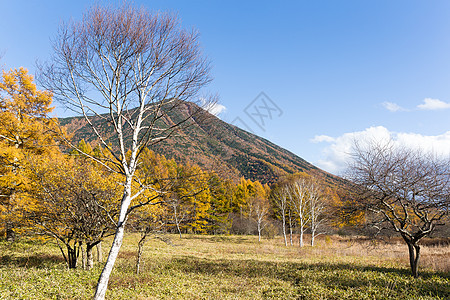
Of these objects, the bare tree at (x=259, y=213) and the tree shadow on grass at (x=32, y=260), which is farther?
the bare tree at (x=259, y=213)

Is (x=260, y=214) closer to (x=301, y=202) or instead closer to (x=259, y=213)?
(x=259, y=213)

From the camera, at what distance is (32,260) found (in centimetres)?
1128

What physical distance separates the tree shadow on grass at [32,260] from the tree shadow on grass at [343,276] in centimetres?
594

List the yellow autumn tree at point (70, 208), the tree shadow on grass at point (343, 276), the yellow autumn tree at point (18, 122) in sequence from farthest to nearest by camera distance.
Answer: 1. the yellow autumn tree at point (18, 122)
2. the yellow autumn tree at point (70, 208)
3. the tree shadow on grass at point (343, 276)

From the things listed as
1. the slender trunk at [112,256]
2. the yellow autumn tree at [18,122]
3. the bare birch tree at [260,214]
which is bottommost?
the bare birch tree at [260,214]

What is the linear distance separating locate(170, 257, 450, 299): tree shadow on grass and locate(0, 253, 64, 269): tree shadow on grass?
5935 mm

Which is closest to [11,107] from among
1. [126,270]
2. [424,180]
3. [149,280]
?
[126,270]

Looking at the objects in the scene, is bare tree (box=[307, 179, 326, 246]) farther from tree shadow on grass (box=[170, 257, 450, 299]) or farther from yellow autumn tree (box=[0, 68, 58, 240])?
yellow autumn tree (box=[0, 68, 58, 240])

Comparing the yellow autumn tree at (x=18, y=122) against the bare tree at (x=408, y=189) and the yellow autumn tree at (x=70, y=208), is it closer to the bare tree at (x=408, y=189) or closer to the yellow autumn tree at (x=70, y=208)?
the yellow autumn tree at (x=70, y=208)

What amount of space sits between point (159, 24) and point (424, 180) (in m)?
11.5

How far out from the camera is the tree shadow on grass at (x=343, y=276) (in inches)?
303

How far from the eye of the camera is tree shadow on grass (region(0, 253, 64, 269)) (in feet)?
33.8

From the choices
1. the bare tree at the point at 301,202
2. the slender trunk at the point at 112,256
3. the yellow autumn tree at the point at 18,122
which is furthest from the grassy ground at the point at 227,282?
the bare tree at the point at 301,202

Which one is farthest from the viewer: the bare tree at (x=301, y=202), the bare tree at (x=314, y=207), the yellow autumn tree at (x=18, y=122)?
the bare tree at (x=301, y=202)
